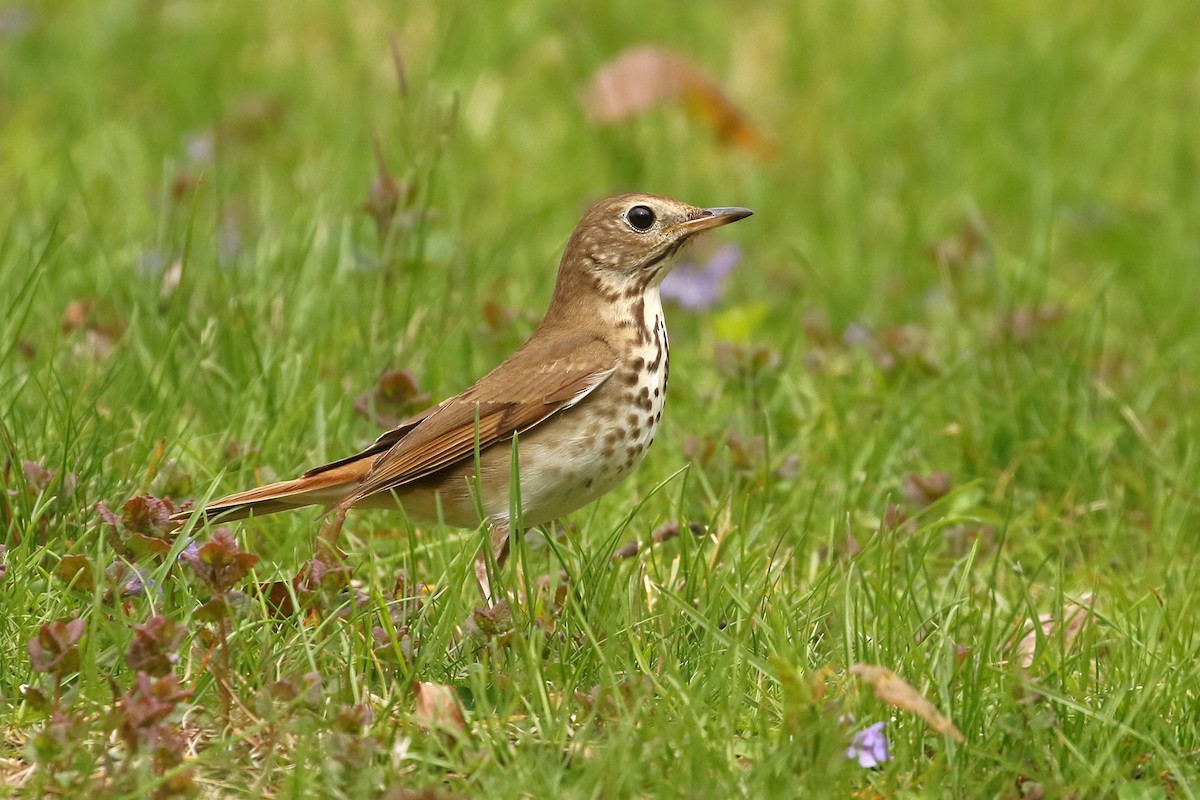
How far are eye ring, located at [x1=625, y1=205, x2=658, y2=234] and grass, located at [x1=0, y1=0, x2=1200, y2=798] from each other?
0.71 metres

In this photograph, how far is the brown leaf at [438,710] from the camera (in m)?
3.56

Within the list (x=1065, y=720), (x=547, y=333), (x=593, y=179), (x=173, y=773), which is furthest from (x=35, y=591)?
(x=593, y=179)

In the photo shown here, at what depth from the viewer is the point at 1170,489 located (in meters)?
5.46

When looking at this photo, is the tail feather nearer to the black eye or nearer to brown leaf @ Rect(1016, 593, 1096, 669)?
the black eye

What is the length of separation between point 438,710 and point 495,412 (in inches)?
46.0

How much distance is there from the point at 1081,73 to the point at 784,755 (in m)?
6.63

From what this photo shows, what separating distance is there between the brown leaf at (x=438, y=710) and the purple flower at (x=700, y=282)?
3.51 meters

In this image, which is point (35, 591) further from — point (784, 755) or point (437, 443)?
point (784, 755)

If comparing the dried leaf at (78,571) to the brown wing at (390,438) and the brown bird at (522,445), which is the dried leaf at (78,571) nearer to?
the brown bird at (522,445)

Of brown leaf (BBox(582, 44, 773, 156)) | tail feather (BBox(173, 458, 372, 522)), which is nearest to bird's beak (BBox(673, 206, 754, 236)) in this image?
tail feather (BBox(173, 458, 372, 522))

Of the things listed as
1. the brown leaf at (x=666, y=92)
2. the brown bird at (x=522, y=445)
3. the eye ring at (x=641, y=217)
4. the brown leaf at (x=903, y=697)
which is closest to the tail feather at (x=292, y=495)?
the brown bird at (x=522, y=445)

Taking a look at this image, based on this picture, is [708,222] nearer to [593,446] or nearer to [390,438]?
[593,446]

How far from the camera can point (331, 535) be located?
14.5 ft

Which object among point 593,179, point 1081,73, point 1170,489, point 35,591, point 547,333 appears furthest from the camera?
point 1081,73
